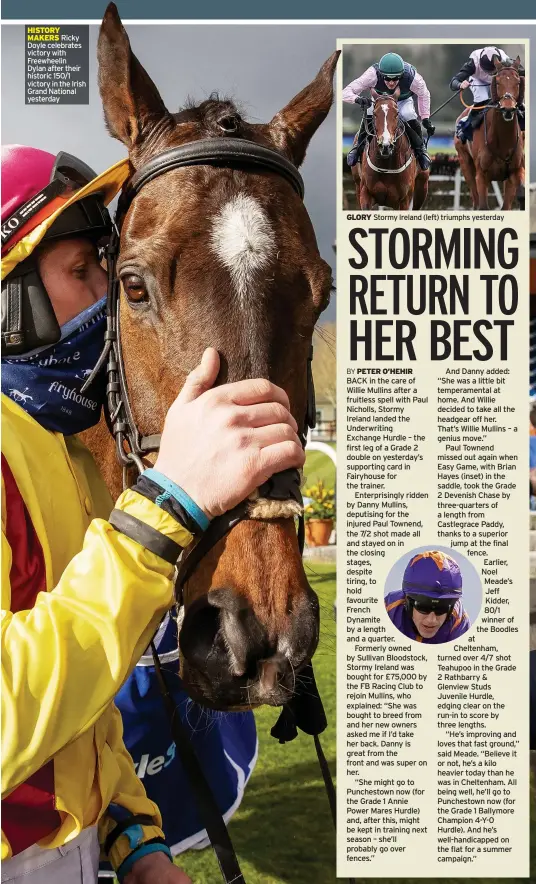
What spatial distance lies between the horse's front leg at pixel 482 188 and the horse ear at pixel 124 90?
1.01 m

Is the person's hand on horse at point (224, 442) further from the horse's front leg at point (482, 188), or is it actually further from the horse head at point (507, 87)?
the horse head at point (507, 87)

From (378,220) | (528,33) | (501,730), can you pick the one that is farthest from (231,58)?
(501,730)

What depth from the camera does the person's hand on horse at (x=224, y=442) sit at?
1189 mm

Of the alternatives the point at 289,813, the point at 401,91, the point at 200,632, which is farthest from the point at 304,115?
the point at 289,813

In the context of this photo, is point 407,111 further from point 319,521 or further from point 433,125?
point 319,521

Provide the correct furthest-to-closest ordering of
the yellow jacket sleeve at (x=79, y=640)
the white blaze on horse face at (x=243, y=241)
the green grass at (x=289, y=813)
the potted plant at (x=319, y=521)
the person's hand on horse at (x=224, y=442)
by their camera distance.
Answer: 1. the potted plant at (x=319, y=521)
2. the green grass at (x=289, y=813)
3. the white blaze on horse face at (x=243, y=241)
4. the person's hand on horse at (x=224, y=442)
5. the yellow jacket sleeve at (x=79, y=640)

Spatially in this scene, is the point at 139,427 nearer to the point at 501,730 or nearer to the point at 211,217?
the point at 211,217

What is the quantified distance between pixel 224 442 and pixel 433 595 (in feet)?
3.86

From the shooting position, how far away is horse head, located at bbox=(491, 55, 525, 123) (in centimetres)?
218

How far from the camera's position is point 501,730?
2148 mm

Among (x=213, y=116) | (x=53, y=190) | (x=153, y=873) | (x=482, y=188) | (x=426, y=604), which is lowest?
(x=153, y=873)

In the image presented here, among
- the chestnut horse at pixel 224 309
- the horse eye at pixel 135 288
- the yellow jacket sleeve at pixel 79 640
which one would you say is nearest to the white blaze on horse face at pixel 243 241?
the chestnut horse at pixel 224 309

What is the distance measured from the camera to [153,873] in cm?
146

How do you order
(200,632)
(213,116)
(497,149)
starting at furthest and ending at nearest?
(497,149)
(213,116)
(200,632)
